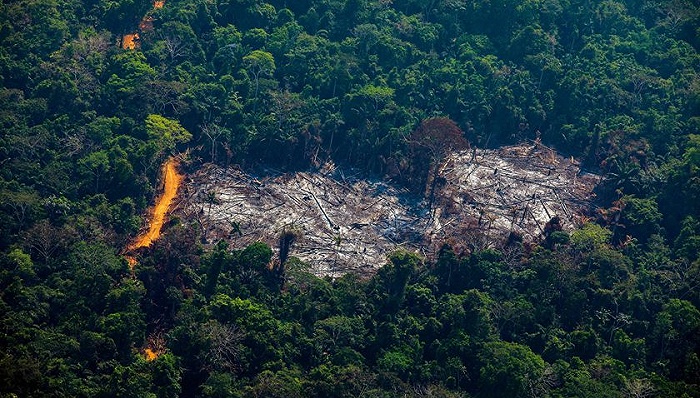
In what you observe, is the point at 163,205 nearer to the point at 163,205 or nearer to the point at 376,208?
the point at 163,205

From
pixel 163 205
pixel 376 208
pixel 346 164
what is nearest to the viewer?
pixel 163 205

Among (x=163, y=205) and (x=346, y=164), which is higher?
(x=346, y=164)

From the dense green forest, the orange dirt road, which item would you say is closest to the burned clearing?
the orange dirt road

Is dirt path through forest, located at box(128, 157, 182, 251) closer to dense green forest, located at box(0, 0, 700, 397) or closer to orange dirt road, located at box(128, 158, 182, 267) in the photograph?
orange dirt road, located at box(128, 158, 182, 267)

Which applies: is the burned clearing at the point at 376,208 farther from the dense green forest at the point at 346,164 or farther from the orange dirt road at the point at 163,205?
the dense green forest at the point at 346,164

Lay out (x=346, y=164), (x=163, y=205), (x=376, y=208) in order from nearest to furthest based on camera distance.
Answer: (x=163, y=205) < (x=376, y=208) < (x=346, y=164)

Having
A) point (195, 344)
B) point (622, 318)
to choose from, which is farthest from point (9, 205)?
point (622, 318)

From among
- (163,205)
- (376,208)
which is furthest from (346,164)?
(163,205)
